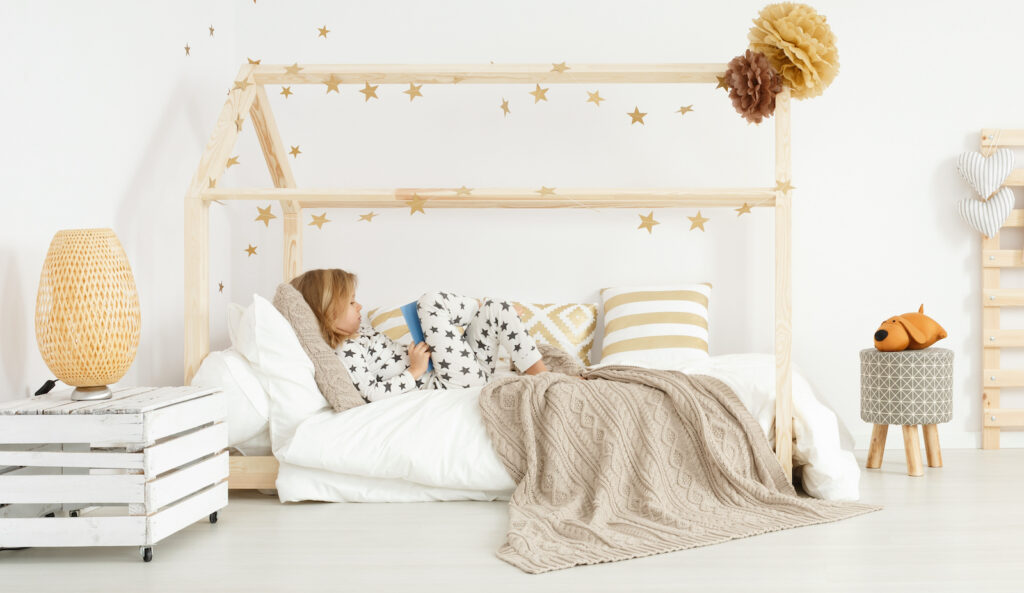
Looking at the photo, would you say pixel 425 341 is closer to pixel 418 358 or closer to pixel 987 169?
pixel 418 358

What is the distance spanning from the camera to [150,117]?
280 cm

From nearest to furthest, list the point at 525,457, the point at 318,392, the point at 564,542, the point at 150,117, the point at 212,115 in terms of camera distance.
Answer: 1. the point at 564,542
2. the point at 525,457
3. the point at 318,392
4. the point at 150,117
5. the point at 212,115

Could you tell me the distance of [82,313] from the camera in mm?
1934

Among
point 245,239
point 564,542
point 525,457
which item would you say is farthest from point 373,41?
point 564,542

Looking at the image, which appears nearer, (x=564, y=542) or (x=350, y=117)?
(x=564, y=542)

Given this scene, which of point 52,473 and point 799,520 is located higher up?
point 52,473

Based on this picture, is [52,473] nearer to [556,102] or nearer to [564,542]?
[564,542]

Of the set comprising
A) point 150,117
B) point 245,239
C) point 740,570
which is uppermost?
point 150,117

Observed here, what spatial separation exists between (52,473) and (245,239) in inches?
67.3

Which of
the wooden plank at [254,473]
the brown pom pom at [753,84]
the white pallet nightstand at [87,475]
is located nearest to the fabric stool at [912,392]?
the brown pom pom at [753,84]

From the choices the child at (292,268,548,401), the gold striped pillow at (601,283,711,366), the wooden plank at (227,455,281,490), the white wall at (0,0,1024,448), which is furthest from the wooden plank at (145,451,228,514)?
the gold striped pillow at (601,283,711,366)

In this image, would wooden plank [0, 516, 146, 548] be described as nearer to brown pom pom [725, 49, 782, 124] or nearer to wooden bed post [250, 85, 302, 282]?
wooden bed post [250, 85, 302, 282]

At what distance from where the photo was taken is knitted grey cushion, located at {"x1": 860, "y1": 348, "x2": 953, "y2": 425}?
2.78 metres

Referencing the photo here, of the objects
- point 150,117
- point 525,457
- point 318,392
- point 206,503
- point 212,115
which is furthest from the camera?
point 212,115
